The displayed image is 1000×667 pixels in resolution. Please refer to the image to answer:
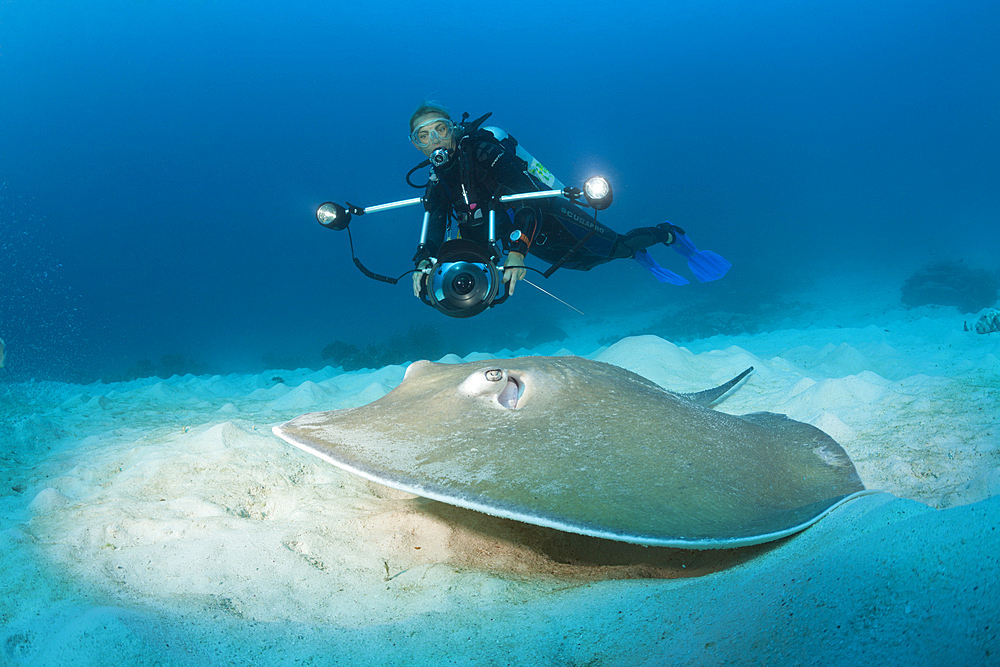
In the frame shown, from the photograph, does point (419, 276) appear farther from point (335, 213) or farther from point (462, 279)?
point (335, 213)

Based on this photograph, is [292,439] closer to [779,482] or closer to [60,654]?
[60,654]

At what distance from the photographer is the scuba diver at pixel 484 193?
436cm

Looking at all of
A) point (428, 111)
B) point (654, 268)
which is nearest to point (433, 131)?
point (428, 111)

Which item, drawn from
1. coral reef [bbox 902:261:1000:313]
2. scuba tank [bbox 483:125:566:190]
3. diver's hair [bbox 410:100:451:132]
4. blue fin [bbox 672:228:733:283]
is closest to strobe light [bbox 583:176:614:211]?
scuba tank [bbox 483:125:566:190]

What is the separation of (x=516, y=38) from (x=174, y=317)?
6534 cm

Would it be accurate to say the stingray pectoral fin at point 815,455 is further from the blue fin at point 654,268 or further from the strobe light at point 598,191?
the blue fin at point 654,268

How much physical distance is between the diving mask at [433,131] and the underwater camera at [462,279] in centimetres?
147

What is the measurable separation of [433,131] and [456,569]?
169 inches

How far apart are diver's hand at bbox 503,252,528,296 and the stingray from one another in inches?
78.7

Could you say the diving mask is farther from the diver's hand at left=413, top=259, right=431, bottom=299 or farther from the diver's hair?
the diver's hand at left=413, top=259, right=431, bottom=299

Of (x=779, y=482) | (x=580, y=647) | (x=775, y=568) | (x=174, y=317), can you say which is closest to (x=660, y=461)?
(x=775, y=568)

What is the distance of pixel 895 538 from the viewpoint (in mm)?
1081

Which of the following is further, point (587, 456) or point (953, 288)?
point (953, 288)

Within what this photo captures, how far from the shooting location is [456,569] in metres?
1.56
